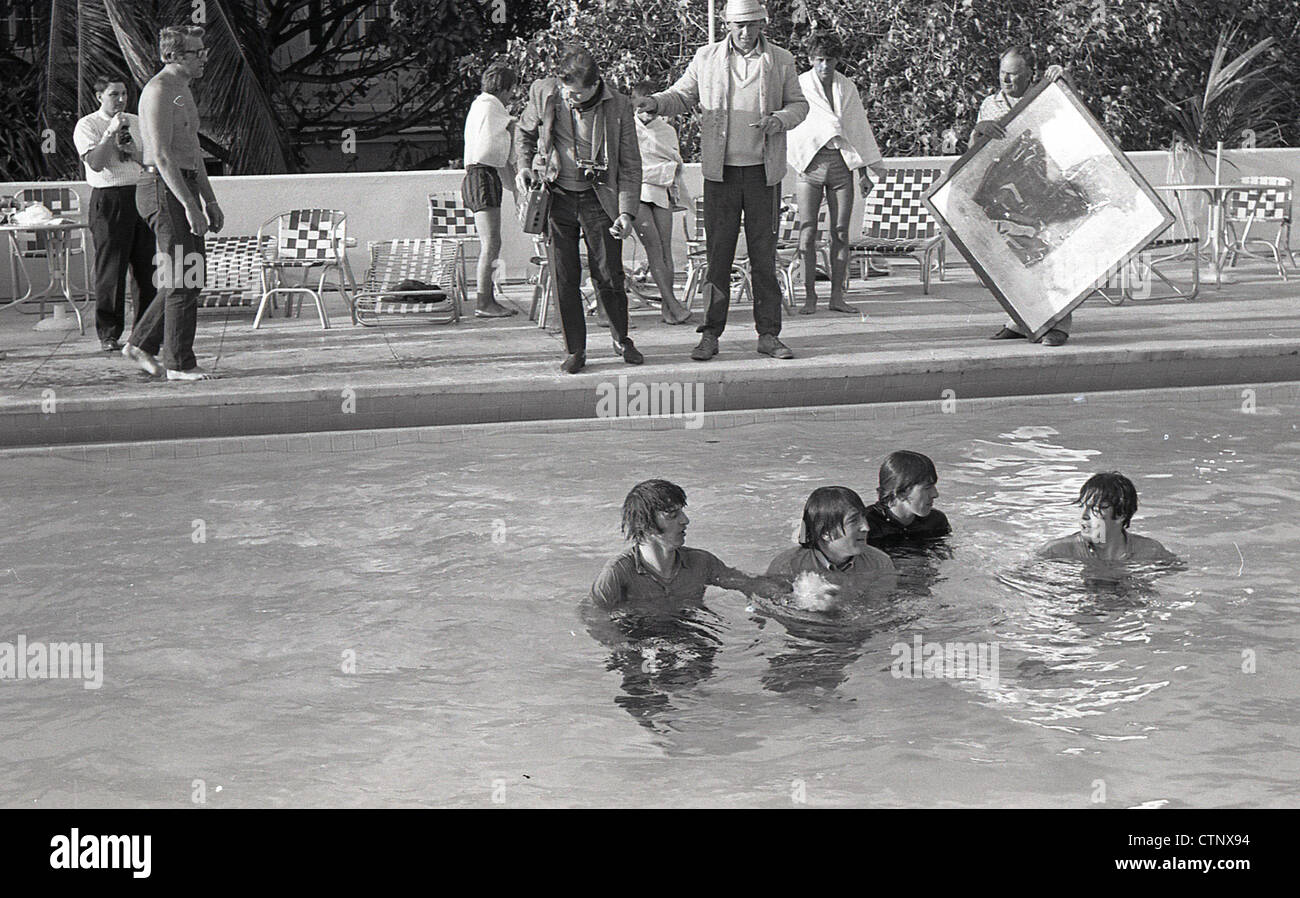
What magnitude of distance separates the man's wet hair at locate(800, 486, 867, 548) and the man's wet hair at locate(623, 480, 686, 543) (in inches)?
19.6

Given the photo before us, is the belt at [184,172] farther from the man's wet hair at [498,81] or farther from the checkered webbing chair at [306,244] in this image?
the man's wet hair at [498,81]

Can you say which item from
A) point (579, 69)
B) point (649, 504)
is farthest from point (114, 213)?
point (649, 504)

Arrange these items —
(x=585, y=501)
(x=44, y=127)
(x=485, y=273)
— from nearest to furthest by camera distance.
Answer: (x=585, y=501) < (x=485, y=273) < (x=44, y=127)

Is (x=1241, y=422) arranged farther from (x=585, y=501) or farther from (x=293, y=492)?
(x=293, y=492)

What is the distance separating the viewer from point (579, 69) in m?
9.62

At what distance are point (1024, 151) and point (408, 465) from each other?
4.55 metres

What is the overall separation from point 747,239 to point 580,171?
1211mm

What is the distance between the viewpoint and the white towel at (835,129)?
1171cm

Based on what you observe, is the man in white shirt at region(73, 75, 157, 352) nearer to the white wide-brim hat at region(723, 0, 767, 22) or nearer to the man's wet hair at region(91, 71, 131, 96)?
the man's wet hair at region(91, 71, 131, 96)

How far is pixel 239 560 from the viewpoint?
745cm

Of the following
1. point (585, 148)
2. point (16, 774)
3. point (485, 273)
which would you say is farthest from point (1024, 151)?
point (16, 774)

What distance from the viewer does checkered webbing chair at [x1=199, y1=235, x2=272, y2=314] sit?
12.8 metres

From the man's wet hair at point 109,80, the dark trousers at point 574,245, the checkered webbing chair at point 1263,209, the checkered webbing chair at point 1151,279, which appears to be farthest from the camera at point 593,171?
the checkered webbing chair at point 1263,209

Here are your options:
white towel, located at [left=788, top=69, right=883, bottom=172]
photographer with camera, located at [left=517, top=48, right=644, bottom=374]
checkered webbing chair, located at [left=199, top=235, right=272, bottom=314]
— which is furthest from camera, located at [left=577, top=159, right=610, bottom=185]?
checkered webbing chair, located at [left=199, top=235, right=272, bottom=314]
